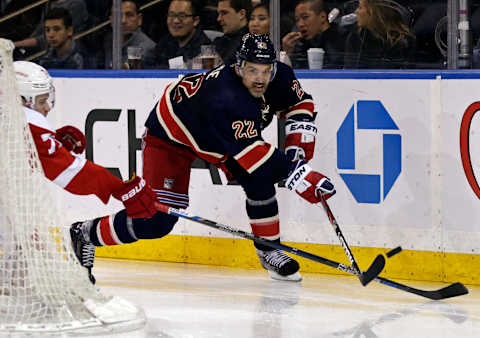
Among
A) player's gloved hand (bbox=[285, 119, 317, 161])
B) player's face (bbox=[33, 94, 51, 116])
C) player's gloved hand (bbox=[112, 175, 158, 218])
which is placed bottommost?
player's gloved hand (bbox=[112, 175, 158, 218])

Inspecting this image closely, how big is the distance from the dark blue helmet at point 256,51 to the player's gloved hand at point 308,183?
405 millimetres

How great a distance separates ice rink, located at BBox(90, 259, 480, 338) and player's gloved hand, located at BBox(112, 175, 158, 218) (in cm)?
38

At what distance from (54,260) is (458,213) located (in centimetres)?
168

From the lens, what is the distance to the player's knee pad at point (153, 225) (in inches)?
158

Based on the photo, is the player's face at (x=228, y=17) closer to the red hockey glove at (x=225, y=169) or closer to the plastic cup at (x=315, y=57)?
the plastic cup at (x=315, y=57)

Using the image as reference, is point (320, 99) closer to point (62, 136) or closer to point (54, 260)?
point (62, 136)

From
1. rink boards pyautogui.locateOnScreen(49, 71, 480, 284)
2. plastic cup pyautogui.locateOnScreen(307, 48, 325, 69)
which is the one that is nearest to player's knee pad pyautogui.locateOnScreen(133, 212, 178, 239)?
rink boards pyautogui.locateOnScreen(49, 71, 480, 284)

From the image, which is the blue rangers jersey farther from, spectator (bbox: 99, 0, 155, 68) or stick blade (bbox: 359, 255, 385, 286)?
spectator (bbox: 99, 0, 155, 68)

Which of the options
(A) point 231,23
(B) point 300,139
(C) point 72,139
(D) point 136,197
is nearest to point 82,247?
(C) point 72,139

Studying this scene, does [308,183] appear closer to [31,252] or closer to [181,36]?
[31,252]

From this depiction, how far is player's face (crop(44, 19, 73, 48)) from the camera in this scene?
5.21m

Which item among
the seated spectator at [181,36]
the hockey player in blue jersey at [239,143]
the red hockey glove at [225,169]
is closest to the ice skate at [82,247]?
the hockey player in blue jersey at [239,143]

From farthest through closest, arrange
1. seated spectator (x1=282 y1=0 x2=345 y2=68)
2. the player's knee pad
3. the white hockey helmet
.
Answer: seated spectator (x1=282 y1=0 x2=345 y2=68)
the player's knee pad
the white hockey helmet

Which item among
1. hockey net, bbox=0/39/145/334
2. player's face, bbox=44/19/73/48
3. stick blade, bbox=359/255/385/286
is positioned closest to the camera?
hockey net, bbox=0/39/145/334
